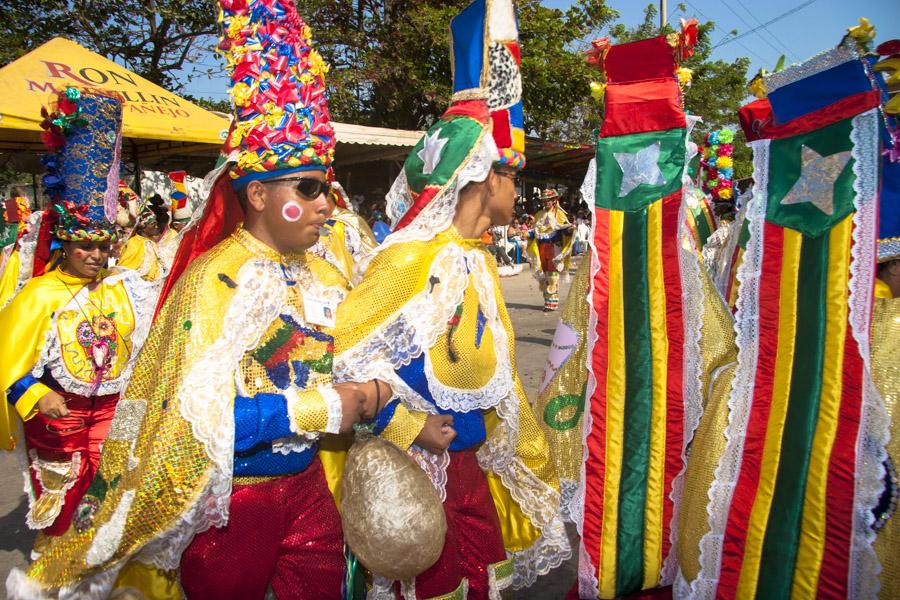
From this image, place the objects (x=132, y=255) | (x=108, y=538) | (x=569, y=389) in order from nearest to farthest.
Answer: (x=108, y=538) < (x=569, y=389) < (x=132, y=255)

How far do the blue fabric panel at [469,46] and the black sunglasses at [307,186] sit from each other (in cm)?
75

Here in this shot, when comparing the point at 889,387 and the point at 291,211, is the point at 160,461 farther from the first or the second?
the point at 889,387

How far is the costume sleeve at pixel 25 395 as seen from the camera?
10.1 ft

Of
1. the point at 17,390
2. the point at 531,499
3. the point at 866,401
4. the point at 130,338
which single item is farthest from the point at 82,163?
the point at 866,401

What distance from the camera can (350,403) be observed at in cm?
190

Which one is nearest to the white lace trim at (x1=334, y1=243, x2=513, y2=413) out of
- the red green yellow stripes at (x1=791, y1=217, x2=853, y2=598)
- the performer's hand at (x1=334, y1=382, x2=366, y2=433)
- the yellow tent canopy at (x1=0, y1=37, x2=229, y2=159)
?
the performer's hand at (x1=334, y1=382, x2=366, y2=433)

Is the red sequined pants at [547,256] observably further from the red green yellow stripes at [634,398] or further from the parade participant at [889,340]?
the parade participant at [889,340]

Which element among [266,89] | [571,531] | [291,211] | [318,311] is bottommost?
[571,531]

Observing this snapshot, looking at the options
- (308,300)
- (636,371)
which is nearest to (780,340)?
(636,371)

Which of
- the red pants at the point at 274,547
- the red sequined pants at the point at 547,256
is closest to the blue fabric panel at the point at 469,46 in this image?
the red pants at the point at 274,547

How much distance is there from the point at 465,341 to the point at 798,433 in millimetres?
1106

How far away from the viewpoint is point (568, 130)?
2494 cm

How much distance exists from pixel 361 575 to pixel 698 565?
3.78 ft

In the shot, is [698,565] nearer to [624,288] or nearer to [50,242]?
[624,288]
